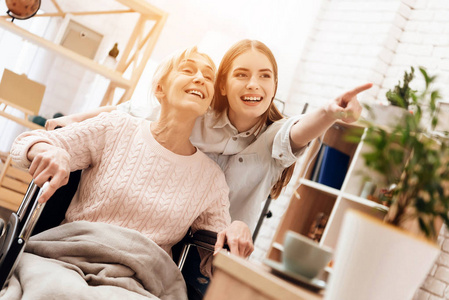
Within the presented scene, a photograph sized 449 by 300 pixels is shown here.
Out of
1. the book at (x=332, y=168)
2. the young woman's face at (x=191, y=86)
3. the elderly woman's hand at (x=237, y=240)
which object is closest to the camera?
the elderly woman's hand at (x=237, y=240)

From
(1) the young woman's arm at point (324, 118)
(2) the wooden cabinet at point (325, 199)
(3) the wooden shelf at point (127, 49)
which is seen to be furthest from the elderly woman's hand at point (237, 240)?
(3) the wooden shelf at point (127, 49)

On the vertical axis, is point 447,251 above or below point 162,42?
below

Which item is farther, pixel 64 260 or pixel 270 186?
pixel 270 186

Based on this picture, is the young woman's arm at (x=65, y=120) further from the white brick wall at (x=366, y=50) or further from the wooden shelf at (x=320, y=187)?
the white brick wall at (x=366, y=50)

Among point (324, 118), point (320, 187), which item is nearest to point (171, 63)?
point (324, 118)

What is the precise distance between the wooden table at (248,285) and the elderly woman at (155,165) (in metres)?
0.69

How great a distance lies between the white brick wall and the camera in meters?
3.74

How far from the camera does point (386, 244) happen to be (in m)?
0.71

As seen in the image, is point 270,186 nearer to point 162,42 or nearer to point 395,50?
point 395,50

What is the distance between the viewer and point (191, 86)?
1.70 meters

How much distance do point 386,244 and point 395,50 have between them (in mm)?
3550

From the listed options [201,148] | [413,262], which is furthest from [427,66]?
[413,262]

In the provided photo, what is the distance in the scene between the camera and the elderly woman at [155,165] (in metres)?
1.59

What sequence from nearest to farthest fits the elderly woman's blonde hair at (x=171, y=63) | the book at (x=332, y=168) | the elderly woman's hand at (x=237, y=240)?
the elderly woman's hand at (x=237, y=240), the elderly woman's blonde hair at (x=171, y=63), the book at (x=332, y=168)
